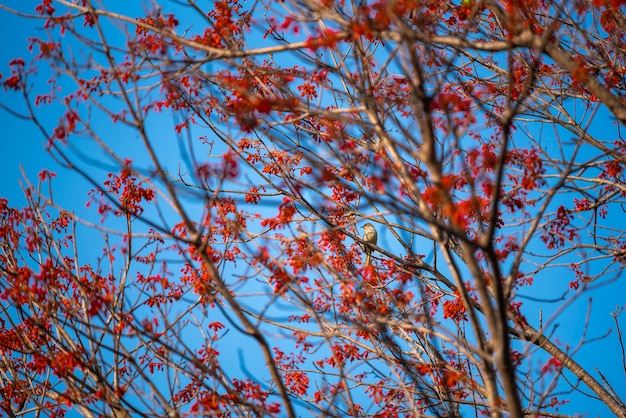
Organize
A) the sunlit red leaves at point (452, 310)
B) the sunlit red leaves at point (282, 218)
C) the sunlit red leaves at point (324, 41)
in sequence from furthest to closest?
the sunlit red leaves at point (452, 310)
the sunlit red leaves at point (282, 218)
the sunlit red leaves at point (324, 41)

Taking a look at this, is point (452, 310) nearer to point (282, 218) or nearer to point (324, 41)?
point (282, 218)

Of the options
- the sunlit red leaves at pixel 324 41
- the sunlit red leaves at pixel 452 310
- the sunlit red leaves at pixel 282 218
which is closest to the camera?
the sunlit red leaves at pixel 324 41

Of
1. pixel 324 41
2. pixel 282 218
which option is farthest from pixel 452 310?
pixel 324 41

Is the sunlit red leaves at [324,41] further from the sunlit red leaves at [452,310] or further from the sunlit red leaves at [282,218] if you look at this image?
the sunlit red leaves at [452,310]

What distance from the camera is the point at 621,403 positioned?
6.44 m

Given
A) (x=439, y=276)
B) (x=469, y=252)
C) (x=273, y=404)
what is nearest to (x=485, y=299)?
(x=469, y=252)

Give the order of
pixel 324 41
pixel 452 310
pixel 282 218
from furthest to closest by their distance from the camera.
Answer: pixel 452 310 → pixel 282 218 → pixel 324 41

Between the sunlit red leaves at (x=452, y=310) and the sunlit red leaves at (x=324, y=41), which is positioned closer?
the sunlit red leaves at (x=324, y=41)

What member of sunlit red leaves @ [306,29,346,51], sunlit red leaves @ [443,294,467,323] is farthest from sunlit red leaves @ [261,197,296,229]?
sunlit red leaves @ [443,294,467,323]

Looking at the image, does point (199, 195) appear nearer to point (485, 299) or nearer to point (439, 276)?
point (485, 299)

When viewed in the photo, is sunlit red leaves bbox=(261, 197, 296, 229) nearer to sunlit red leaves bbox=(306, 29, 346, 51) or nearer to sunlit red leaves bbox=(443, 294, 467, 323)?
sunlit red leaves bbox=(306, 29, 346, 51)

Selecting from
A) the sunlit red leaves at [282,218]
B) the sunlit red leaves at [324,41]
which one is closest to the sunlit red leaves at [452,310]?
the sunlit red leaves at [282,218]

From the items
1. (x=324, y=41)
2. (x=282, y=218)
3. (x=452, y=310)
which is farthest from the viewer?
(x=452, y=310)

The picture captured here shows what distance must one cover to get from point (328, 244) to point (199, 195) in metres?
4.42
